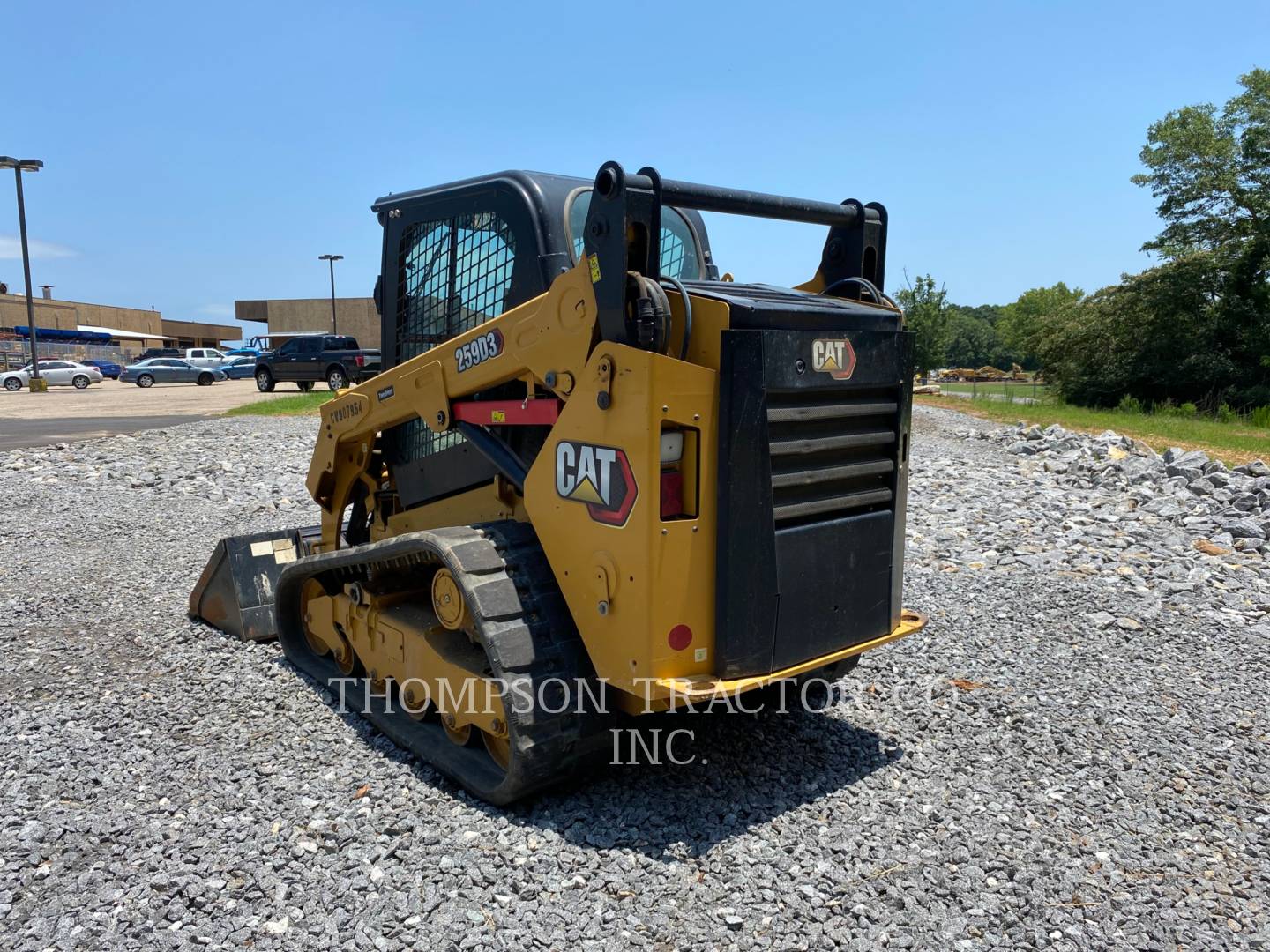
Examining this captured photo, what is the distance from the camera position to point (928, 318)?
4322cm

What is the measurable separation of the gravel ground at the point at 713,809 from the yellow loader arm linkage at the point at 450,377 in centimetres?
119

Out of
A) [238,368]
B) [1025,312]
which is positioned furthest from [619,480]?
[1025,312]

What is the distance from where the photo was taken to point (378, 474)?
5.36 meters

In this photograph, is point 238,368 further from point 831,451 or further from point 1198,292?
point 831,451

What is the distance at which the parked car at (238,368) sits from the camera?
46188 millimetres

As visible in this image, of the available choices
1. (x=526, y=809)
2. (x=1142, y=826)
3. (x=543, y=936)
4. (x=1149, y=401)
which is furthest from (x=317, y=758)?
(x=1149, y=401)

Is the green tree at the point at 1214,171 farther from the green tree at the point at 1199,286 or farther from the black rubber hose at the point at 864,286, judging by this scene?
the black rubber hose at the point at 864,286

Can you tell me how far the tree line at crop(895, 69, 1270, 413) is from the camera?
2786 centimetres

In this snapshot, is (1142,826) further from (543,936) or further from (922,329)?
(922,329)

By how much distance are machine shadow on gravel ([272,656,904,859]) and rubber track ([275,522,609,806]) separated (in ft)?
0.38

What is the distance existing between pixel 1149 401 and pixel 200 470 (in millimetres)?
28230

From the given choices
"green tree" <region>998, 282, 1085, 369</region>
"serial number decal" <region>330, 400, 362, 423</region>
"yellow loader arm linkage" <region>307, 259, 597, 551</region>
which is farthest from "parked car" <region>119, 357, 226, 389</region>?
"green tree" <region>998, 282, 1085, 369</region>

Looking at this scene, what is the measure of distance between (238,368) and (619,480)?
49.1 metres

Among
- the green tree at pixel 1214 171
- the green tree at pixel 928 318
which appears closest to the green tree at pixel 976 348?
the green tree at pixel 928 318
